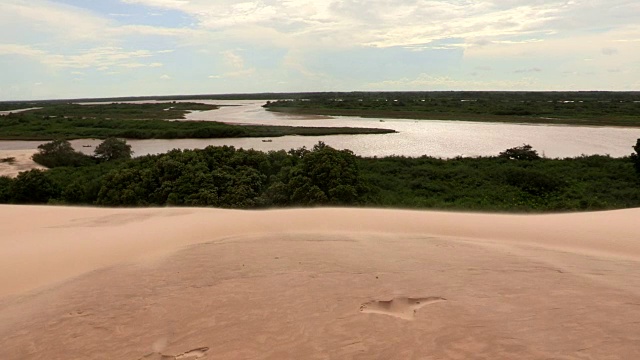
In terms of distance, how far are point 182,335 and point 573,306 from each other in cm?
390

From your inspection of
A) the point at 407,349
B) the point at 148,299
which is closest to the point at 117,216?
the point at 148,299

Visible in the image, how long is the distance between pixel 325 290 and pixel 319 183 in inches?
474

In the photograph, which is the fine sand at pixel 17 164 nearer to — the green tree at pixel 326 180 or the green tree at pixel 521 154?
the green tree at pixel 326 180

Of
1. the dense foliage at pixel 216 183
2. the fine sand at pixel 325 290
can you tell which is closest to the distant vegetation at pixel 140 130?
the dense foliage at pixel 216 183

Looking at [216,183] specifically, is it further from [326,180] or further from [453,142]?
[453,142]

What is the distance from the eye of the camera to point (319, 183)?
17.5m

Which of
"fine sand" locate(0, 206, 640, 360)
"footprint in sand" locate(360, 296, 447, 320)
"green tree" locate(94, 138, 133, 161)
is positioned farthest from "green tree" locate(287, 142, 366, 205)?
"green tree" locate(94, 138, 133, 161)

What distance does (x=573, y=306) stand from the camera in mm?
4836

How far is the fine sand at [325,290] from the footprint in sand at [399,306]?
0.07 ft

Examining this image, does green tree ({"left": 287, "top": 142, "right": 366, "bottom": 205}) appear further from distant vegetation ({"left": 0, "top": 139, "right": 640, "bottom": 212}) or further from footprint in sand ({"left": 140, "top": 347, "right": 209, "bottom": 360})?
footprint in sand ({"left": 140, "top": 347, "right": 209, "bottom": 360})

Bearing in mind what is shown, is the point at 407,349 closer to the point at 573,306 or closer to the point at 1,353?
the point at 573,306

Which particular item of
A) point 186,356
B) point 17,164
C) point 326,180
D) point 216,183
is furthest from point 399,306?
point 17,164

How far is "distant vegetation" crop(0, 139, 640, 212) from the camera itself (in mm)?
17391

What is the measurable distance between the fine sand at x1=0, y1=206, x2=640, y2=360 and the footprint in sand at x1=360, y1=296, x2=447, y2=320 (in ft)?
0.07
